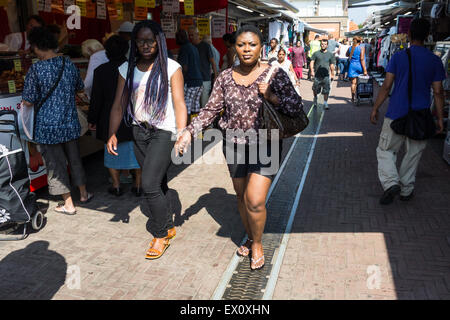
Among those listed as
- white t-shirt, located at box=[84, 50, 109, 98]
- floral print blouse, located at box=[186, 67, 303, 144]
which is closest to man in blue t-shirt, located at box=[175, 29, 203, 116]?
white t-shirt, located at box=[84, 50, 109, 98]

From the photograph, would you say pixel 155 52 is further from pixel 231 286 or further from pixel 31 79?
pixel 231 286

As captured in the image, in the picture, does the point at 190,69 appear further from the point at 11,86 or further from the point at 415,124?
the point at 415,124

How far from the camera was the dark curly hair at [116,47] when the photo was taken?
4.79m

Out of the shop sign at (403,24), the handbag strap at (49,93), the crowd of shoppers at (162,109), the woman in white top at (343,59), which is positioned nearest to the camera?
the crowd of shoppers at (162,109)

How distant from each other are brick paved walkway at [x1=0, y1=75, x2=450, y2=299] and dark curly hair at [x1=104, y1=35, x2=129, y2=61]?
68.2 inches

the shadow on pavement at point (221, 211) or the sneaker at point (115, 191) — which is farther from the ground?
the sneaker at point (115, 191)

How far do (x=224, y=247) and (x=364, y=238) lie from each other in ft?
4.42

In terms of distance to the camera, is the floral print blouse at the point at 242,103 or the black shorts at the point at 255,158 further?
the black shorts at the point at 255,158

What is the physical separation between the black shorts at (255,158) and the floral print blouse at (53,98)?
82.9 inches

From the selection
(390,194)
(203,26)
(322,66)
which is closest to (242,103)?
(390,194)

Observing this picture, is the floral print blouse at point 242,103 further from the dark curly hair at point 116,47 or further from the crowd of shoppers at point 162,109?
the dark curly hair at point 116,47

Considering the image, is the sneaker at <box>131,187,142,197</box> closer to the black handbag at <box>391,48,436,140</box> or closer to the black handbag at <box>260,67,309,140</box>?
the black handbag at <box>260,67,309,140</box>

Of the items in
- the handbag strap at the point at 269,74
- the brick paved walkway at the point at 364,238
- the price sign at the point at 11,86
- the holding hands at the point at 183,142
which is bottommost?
the brick paved walkway at the point at 364,238

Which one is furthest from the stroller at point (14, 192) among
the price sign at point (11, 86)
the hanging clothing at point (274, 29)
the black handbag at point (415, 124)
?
the hanging clothing at point (274, 29)
